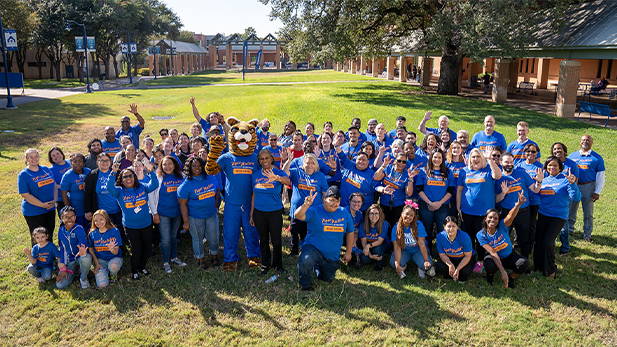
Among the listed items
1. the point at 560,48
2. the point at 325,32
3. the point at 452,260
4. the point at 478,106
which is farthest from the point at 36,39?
the point at 452,260

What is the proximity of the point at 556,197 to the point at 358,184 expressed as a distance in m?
2.88

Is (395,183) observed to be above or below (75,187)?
above

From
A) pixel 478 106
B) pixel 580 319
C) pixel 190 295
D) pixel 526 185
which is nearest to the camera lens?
pixel 580 319

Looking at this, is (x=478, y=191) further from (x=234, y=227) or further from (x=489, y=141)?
(x=234, y=227)

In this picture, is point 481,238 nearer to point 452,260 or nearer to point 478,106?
point 452,260

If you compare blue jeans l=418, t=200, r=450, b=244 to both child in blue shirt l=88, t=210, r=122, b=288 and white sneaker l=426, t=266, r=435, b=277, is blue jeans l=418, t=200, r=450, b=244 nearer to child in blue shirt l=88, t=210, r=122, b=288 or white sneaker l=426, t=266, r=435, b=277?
white sneaker l=426, t=266, r=435, b=277

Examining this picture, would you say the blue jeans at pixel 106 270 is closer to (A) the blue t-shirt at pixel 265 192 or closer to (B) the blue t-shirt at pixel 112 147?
(A) the blue t-shirt at pixel 265 192

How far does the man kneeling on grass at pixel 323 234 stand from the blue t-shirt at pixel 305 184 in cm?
40

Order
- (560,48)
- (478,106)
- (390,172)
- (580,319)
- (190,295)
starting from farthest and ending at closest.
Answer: (478,106) → (560,48) → (390,172) → (190,295) → (580,319)

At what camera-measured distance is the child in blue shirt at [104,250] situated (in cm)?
593

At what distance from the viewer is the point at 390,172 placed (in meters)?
6.76

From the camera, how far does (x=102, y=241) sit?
235 inches

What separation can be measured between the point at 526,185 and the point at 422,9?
2027 cm

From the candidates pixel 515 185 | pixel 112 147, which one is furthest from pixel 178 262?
pixel 515 185
